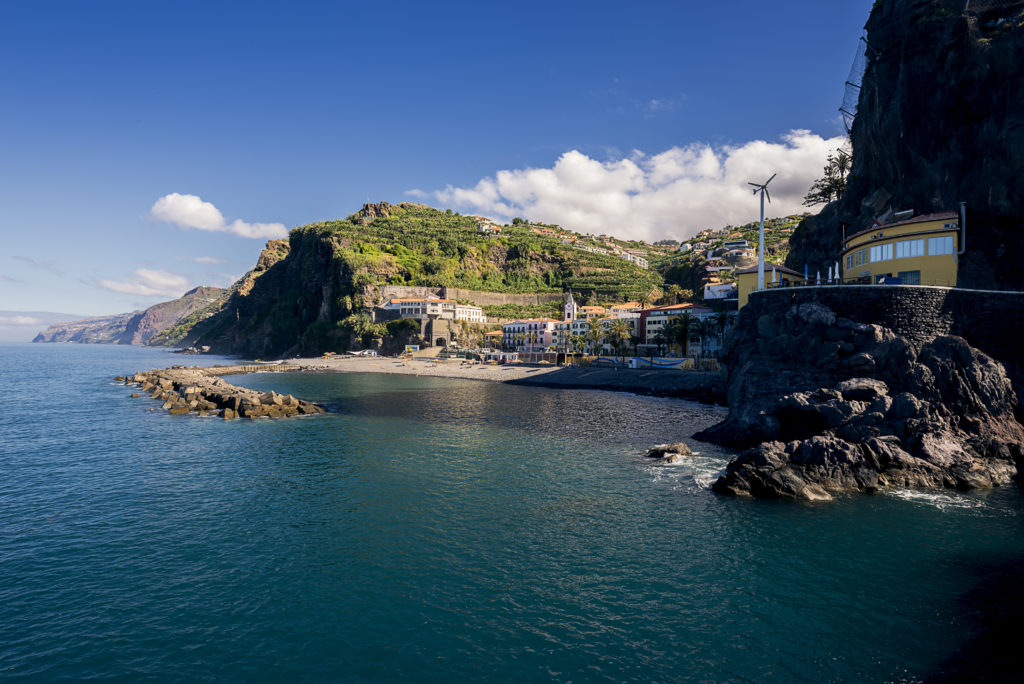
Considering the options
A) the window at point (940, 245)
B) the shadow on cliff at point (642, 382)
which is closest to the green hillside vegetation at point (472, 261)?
the shadow on cliff at point (642, 382)

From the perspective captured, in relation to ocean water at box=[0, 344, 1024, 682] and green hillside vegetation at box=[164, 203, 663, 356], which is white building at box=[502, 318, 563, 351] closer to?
green hillside vegetation at box=[164, 203, 663, 356]

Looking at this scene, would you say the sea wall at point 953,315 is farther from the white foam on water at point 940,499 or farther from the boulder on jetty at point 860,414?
the white foam on water at point 940,499

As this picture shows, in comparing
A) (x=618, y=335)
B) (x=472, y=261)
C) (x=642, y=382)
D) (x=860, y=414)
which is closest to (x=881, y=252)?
(x=860, y=414)

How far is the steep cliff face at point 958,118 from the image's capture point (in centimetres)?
3462

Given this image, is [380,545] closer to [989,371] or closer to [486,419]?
[486,419]

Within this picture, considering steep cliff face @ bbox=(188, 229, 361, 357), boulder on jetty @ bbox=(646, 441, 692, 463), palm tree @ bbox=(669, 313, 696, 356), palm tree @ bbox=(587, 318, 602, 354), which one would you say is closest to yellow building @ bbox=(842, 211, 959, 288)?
boulder on jetty @ bbox=(646, 441, 692, 463)

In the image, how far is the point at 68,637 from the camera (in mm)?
12203

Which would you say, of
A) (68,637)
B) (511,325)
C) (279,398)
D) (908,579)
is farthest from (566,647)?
(511,325)

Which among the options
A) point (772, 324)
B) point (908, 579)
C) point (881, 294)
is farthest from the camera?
point (772, 324)

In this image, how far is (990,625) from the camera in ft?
41.5

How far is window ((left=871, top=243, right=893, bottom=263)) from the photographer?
3697 centimetres

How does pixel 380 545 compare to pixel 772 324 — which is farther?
pixel 772 324

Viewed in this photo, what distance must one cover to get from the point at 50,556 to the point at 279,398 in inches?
1201

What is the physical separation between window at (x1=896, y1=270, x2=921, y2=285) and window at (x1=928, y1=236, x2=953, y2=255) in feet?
5.44
